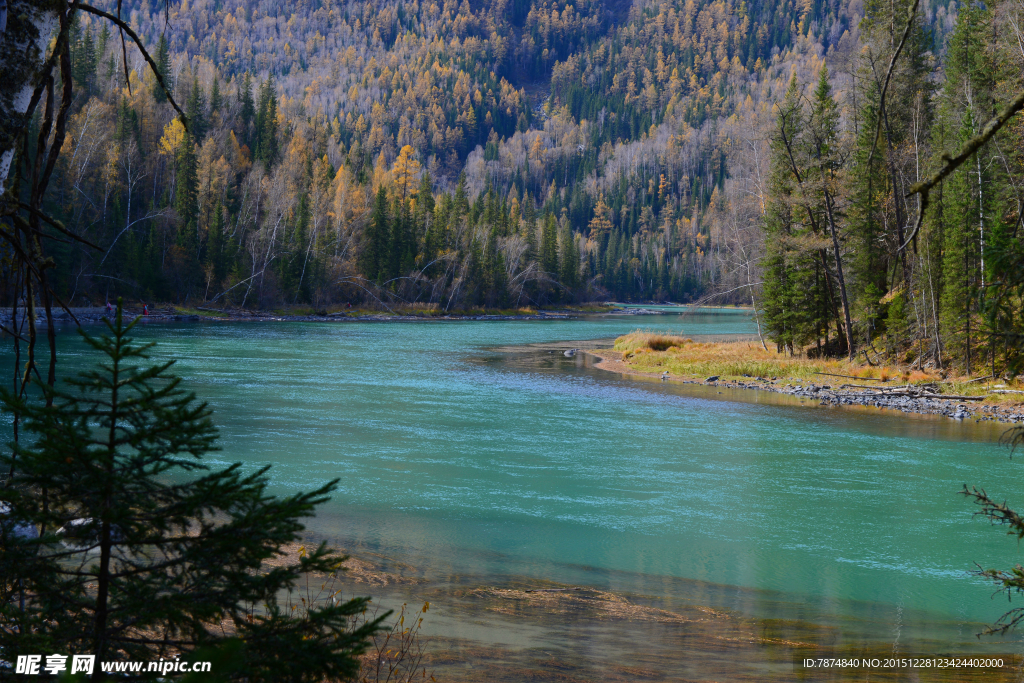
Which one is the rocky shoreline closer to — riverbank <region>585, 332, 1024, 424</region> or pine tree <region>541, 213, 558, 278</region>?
riverbank <region>585, 332, 1024, 424</region>

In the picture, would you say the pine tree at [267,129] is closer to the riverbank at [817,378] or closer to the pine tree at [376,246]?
the pine tree at [376,246]

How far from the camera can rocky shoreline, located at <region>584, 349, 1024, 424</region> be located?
2152cm

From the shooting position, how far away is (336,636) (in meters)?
2.83

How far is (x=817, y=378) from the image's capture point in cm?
2922

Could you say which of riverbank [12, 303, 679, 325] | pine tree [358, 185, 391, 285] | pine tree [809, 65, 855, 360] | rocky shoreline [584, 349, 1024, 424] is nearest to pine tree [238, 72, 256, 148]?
pine tree [358, 185, 391, 285]

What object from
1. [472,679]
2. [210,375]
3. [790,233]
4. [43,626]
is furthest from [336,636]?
[790,233]

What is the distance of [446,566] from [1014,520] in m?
5.98

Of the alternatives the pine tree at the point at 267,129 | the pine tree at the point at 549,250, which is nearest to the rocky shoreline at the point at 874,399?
the pine tree at the point at 549,250

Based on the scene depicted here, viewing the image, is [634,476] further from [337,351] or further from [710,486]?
[337,351]

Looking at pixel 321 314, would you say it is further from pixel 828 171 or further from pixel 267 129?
pixel 828 171

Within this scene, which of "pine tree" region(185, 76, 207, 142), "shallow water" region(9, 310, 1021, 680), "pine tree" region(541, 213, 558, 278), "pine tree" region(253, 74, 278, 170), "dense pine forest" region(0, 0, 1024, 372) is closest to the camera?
"shallow water" region(9, 310, 1021, 680)

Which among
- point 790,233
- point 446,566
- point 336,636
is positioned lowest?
point 446,566

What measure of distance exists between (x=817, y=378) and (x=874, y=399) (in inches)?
178

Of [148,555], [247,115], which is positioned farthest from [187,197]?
[148,555]
